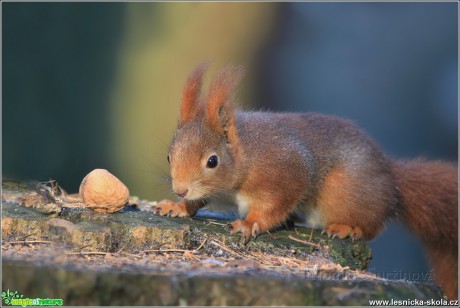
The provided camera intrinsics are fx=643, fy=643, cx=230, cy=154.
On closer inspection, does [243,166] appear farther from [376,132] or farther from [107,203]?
[376,132]

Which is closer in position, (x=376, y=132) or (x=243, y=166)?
(x=243, y=166)

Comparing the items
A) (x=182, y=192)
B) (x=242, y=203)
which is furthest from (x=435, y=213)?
(x=182, y=192)

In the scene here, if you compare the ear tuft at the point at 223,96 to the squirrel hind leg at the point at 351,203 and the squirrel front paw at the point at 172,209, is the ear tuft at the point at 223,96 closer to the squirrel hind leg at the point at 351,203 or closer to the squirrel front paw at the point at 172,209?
the squirrel front paw at the point at 172,209

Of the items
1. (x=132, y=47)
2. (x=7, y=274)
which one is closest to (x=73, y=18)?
(x=132, y=47)

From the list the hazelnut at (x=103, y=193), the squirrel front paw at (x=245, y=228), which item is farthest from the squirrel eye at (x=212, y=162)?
the hazelnut at (x=103, y=193)

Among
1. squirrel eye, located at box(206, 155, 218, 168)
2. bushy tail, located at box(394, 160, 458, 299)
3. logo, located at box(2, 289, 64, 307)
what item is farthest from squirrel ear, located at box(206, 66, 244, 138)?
logo, located at box(2, 289, 64, 307)

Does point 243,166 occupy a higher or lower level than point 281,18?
lower
